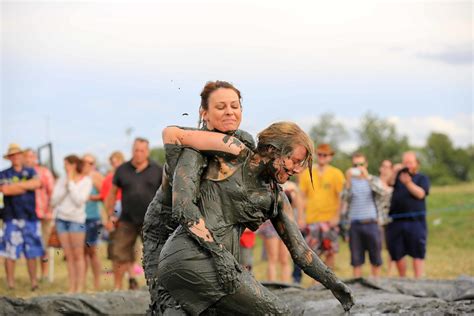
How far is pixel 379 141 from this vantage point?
46219mm

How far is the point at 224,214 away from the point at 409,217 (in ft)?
22.4

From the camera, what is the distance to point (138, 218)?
11.2 meters

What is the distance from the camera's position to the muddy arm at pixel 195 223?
5.07 metres

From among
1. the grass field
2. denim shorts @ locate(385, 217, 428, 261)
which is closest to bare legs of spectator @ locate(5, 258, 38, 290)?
the grass field

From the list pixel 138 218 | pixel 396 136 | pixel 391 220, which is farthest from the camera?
pixel 396 136

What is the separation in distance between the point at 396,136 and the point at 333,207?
36717mm

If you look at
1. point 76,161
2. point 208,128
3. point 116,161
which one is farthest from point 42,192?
point 208,128

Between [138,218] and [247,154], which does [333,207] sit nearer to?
[138,218]

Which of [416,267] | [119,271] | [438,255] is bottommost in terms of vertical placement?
[438,255]

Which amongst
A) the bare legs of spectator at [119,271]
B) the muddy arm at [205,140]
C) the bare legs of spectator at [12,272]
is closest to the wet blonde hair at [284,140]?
the muddy arm at [205,140]

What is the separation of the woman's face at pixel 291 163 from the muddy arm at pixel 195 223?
0.48 metres

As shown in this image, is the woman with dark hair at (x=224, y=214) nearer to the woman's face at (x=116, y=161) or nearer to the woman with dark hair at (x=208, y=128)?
the woman with dark hair at (x=208, y=128)

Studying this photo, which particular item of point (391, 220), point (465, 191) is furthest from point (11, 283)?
point (465, 191)

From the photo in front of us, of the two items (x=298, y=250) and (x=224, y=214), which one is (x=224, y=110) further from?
(x=298, y=250)
